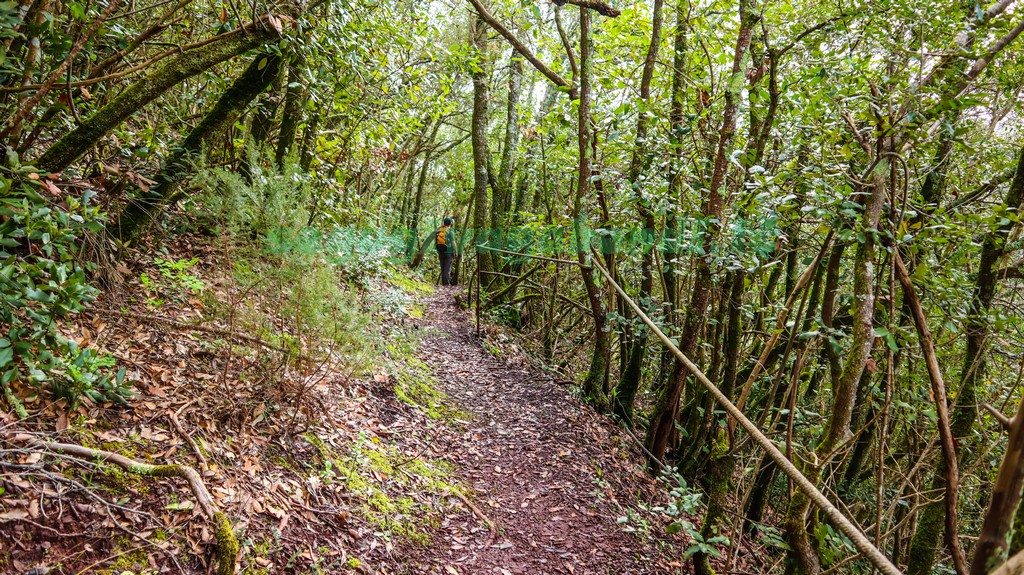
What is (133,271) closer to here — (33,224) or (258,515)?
(33,224)

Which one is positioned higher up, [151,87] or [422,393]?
[151,87]

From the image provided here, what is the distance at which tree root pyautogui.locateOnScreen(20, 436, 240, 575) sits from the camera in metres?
2.38

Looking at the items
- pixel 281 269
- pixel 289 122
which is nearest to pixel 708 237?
pixel 281 269

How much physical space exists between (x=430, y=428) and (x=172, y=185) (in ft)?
10.8

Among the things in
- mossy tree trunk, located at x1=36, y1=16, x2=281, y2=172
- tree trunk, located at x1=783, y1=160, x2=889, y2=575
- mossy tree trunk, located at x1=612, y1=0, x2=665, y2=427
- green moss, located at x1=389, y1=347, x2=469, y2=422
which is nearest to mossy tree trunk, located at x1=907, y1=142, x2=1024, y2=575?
tree trunk, located at x1=783, y1=160, x2=889, y2=575

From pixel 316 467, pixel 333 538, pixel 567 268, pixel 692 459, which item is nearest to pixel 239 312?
pixel 316 467

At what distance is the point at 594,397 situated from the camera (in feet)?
22.2

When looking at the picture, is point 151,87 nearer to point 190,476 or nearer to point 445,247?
point 190,476

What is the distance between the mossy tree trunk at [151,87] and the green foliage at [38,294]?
67cm

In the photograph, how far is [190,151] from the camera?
394cm

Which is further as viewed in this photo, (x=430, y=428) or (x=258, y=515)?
(x=430, y=428)

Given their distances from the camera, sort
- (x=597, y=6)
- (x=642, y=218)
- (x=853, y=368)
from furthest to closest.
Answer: (x=642, y=218) < (x=597, y=6) < (x=853, y=368)

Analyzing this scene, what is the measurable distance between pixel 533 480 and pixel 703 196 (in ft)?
11.5

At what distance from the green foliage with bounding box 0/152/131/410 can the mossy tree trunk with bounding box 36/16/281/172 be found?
0.67 metres
